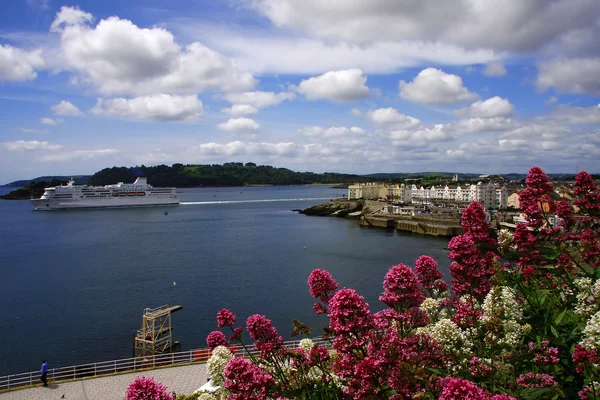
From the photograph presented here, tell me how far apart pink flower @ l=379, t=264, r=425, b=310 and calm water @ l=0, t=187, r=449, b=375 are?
5.78m

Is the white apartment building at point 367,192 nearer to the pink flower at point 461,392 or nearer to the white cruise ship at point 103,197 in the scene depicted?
the white cruise ship at point 103,197

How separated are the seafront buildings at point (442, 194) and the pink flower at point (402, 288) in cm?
6511

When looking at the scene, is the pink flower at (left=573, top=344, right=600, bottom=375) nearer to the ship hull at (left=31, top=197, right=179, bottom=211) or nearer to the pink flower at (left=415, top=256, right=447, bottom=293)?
the pink flower at (left=415, top=256, right=447, bottom=293)

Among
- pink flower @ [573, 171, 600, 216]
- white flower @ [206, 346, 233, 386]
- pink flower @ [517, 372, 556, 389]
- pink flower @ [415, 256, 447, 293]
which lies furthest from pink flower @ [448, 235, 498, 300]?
white flower @ [206, 346, 233, 386]

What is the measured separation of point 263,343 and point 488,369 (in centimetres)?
201

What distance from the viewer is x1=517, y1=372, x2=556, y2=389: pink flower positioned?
3.09 m

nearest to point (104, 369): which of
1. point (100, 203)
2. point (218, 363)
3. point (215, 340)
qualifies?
point (215, 340)

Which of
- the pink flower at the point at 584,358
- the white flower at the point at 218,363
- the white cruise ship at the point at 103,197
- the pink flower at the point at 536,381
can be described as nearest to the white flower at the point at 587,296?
the pink flower at the point at 584,358

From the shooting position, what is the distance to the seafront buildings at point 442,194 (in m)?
79.9

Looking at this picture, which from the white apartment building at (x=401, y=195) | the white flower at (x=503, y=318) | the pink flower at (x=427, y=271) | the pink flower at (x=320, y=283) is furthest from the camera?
the white apartment building at (x=401, y=195)

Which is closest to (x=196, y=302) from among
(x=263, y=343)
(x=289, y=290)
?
(x=289, y=290)

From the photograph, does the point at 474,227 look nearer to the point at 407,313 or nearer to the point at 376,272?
the point at 407,313

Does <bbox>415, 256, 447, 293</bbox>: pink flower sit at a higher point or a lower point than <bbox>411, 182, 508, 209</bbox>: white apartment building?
higher

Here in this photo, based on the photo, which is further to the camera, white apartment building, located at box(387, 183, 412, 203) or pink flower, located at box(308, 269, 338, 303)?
white apartment building, located at box(387, 183, 412, 203)
